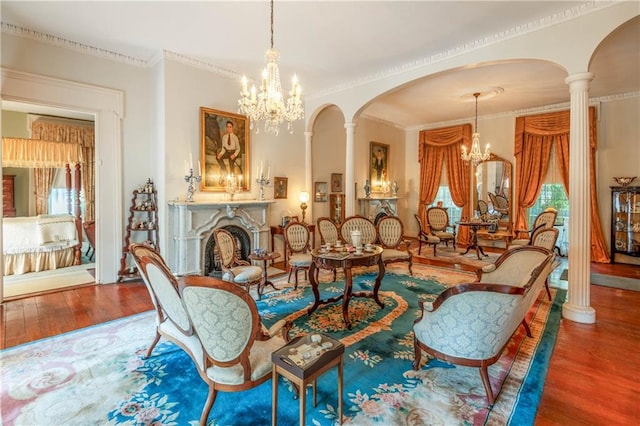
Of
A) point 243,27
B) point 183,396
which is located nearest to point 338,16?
point 243,27

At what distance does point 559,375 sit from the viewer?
2621 millimetres

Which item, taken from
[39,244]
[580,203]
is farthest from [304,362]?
[39,244]

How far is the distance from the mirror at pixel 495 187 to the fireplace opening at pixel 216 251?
260 inches

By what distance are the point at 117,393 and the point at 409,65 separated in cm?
576

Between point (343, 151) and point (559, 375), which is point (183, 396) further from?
point (343, 151)

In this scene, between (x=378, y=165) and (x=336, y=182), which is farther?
(x=378, y=165)

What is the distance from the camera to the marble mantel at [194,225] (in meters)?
5.07

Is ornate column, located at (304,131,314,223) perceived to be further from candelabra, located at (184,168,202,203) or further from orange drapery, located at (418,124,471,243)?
orange drapery, located at (418,124,471,243)

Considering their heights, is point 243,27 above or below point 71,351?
above

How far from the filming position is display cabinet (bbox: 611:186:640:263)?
6441 mm

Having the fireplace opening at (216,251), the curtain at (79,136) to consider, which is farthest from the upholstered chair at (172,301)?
the curtain at (79,136)

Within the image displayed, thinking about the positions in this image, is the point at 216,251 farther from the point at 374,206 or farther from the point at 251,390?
the point at 374,206

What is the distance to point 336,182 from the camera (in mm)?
8234

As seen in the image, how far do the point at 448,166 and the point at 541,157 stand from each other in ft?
7.39
